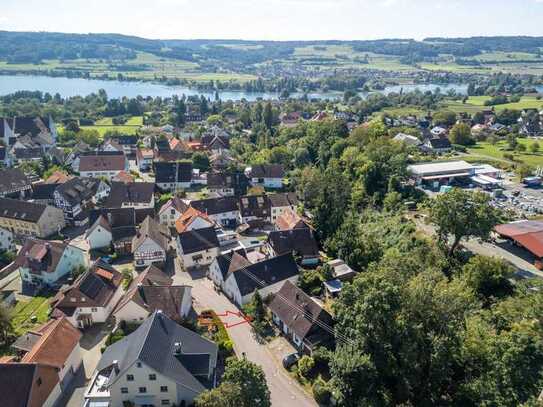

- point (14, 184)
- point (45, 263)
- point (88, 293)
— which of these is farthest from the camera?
point (14, 184)

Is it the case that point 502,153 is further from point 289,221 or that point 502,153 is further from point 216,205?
point 216,205

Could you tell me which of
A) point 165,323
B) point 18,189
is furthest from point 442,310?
point 18,189

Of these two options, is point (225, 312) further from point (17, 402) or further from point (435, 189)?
point (435, 189)

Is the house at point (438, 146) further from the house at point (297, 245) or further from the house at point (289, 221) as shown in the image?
the house at point (297, 245)

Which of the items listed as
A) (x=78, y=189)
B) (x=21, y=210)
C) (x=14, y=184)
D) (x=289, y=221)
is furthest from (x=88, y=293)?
(x=14, y=184)

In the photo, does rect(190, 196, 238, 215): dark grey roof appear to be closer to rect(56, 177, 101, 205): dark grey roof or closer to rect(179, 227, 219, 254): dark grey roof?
rect(179, 227, 219, 254): dark grey roof

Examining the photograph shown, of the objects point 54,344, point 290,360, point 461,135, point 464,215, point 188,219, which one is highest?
point 464,215
